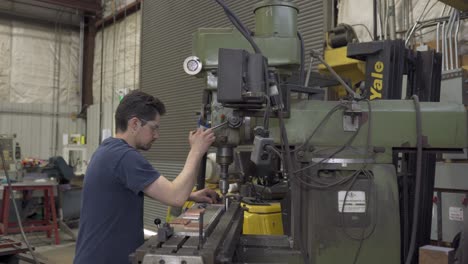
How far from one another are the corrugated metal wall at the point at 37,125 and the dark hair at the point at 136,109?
496 cm

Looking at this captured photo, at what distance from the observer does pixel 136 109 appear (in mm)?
1389

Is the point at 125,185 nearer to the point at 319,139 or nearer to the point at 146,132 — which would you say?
the point at 146,132

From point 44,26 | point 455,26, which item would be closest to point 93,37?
point 44,26

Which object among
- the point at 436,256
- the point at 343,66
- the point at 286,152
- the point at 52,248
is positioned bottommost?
the point at 52,248

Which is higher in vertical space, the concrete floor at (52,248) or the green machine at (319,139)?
the green machine at (319,139)

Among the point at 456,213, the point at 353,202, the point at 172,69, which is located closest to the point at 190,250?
the point at 353,202

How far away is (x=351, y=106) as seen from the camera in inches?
45.9

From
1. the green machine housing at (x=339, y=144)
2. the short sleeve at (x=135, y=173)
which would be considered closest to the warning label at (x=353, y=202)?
the green machine housing at (x=339, y=144)

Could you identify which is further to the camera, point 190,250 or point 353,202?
point 353,202

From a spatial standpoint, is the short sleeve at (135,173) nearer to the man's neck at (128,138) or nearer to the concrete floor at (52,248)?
the man's neck at (128,138)

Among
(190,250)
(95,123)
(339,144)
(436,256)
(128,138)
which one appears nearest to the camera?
(190,250)

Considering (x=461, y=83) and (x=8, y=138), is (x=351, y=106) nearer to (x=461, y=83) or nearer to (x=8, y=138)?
(x=461, y=83)

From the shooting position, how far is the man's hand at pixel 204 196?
1.50 metres

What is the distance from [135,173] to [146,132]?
20 centimetres
